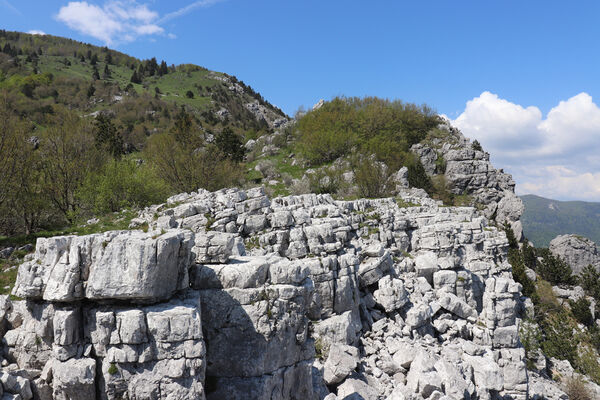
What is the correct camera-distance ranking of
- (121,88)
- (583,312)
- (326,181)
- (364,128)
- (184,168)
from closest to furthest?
1. (184,168)
2. (583,312)
3. (326,181)
4. (364,128)
5. (121,88)

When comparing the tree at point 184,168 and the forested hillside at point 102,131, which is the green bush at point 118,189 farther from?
the tree at point 184,168

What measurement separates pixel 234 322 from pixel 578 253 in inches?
2743

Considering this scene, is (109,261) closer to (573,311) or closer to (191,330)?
(191,330)

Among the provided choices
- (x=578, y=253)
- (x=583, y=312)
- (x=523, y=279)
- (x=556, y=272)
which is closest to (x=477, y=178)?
(x=556, y=272)

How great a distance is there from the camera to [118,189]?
27.9 meters

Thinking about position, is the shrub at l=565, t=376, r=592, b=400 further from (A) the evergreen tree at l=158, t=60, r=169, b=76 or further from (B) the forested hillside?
(A) the evergreen tree at l=158, t=60, r=169, b=76

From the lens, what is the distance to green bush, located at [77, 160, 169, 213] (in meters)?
26.3

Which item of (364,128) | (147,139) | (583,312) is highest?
(364,128)

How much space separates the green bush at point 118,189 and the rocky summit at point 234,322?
6202 mm

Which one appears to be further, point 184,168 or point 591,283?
point 591,283

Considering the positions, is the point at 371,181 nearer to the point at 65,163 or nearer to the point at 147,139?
the point at 65,163

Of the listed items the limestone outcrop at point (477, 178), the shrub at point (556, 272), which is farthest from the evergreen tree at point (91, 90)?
the shrub at point (556, 272)

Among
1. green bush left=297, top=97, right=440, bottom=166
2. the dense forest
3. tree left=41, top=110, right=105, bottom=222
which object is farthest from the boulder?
green bush left=297, top=97, right=440, bottom=166

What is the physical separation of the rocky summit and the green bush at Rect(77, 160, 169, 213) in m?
6.20
